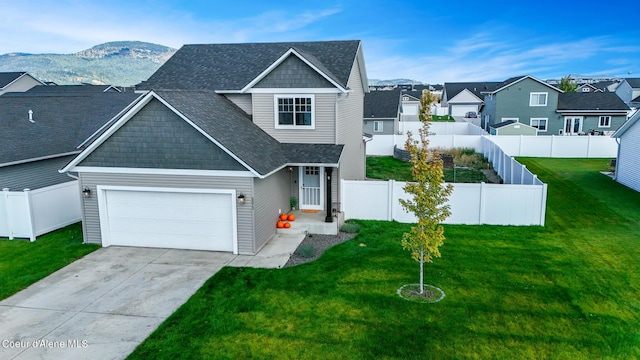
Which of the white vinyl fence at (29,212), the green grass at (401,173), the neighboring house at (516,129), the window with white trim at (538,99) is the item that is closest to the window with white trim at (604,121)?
the window with white trim at (538,99)

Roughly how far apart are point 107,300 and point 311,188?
8.72 m

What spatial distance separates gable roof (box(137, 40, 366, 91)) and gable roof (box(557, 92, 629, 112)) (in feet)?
93.9

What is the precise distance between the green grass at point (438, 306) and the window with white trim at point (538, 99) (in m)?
27.6

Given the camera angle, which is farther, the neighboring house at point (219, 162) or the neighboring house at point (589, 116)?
the neighboring house at point (589, 116)

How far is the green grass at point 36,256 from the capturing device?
11.4 meters

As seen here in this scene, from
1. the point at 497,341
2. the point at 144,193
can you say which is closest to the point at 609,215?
the point at 497,341

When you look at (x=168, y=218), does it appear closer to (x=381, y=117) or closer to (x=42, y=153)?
(x=42, y=153)

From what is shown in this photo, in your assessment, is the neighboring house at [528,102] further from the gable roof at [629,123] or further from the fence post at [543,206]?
the fence post at [543,206]

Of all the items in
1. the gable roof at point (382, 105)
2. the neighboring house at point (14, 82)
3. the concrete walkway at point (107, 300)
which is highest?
the neighboring house at point (14, 82)

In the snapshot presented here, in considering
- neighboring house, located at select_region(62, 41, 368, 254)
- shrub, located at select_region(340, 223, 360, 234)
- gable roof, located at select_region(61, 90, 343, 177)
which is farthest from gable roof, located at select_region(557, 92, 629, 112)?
gable roof, located at select_region(61, 90, 343, 177)

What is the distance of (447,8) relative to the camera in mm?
36969

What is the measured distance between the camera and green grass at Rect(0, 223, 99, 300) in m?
11.4

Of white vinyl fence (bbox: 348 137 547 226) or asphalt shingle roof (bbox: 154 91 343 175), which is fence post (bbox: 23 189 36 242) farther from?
white vinyl fence (bbox: 348 137 547 226)

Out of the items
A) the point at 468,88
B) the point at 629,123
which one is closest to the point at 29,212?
the point at 629,123
